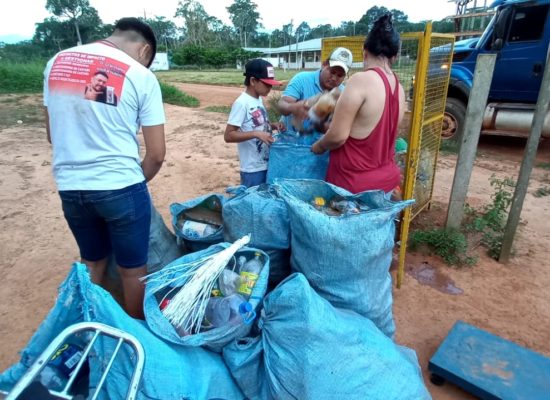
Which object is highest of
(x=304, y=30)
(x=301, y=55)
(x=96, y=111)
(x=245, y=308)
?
(x=304, y=30)

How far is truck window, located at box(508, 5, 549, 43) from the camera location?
5.78 meters

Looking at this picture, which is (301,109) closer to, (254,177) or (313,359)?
(254,177)

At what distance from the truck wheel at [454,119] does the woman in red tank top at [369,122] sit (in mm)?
5598

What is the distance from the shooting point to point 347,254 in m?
1.66

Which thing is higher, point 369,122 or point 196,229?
point 369,122

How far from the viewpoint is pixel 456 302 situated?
8.64 ft

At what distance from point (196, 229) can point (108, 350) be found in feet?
3.41

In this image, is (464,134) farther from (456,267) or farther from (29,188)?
(29,188)

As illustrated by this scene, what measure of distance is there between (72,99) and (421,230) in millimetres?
3132

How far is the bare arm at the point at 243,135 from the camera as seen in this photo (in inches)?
98.0

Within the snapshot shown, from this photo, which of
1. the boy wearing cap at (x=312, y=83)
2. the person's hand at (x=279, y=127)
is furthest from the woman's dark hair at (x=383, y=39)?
the person's hand at (x=279, y=127)

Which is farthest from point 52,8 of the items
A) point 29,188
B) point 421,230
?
point 421,230

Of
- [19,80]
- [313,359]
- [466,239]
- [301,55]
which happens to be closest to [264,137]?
[313,359]

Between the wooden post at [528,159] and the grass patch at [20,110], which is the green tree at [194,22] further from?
the wooden post at [528,159]
